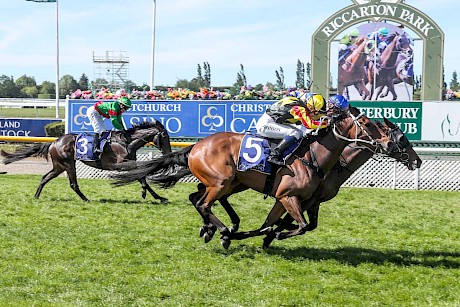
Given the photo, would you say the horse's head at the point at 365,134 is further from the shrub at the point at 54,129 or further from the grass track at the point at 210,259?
the shrub at the point at 54,129

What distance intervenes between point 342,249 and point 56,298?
3.29 metres

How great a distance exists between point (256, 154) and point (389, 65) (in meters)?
10.9

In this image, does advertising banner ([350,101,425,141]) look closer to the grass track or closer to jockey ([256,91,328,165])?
the grass track

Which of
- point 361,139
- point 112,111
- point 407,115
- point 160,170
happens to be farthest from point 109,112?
point 407,115

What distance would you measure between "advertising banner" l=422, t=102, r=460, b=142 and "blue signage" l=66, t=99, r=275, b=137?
11.0 feet

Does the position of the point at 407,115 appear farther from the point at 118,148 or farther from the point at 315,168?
the point at 315,168

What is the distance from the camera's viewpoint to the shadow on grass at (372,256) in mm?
6402

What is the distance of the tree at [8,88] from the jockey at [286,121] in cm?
8171

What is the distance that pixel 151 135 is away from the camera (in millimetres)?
10523

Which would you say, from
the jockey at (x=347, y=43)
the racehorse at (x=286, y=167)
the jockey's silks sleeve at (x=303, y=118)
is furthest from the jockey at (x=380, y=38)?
the racehorse at (x=286, y=167)

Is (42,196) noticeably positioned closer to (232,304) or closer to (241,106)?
(241,106)

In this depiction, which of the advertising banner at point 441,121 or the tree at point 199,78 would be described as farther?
the tree at point 199,78

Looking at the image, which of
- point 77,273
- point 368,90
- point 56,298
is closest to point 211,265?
point 77,273

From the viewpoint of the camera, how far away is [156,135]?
1053 centimetres
